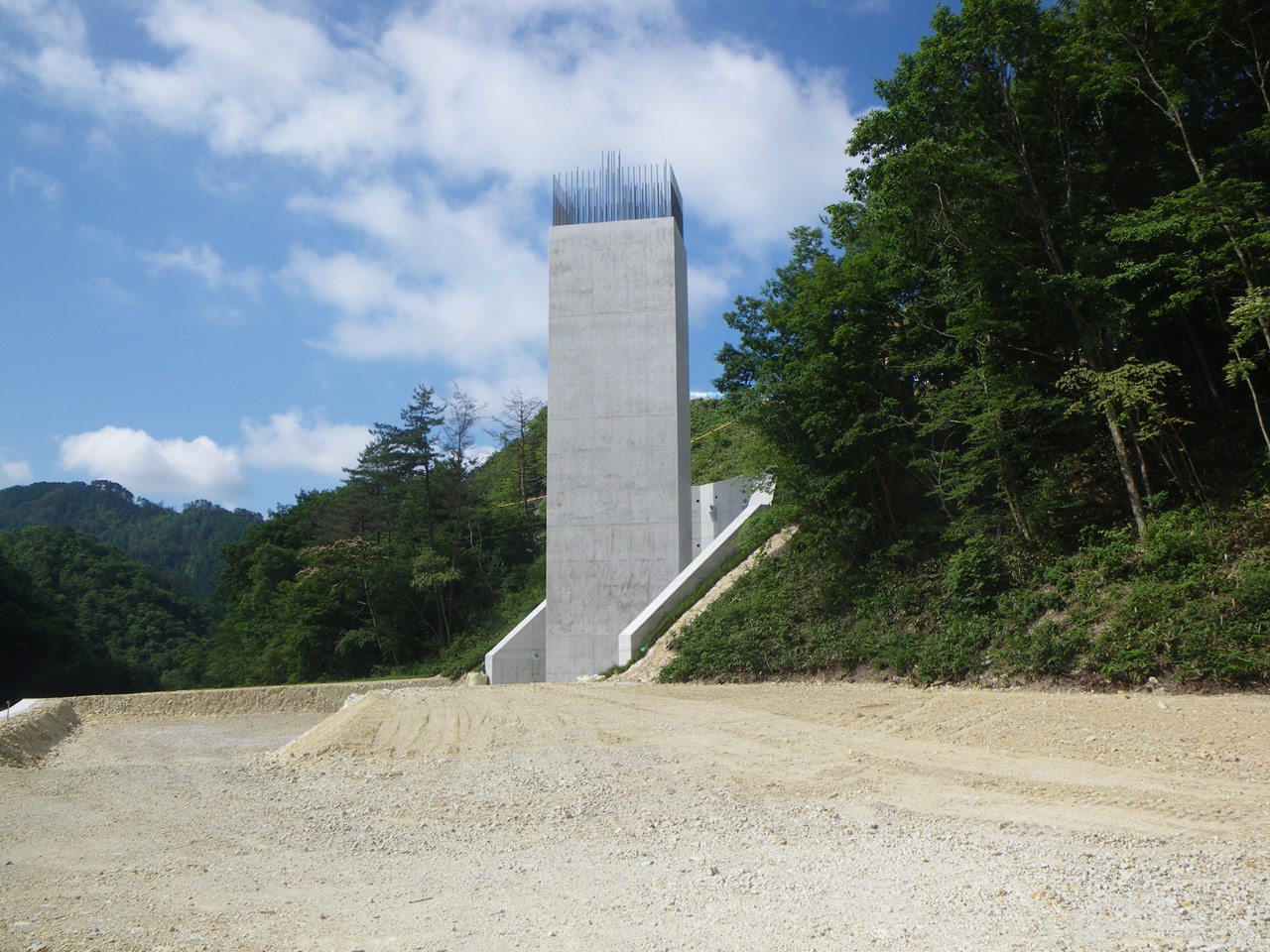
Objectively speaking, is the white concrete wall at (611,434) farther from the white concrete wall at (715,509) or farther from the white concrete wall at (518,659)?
the white concrete wall at (715,509)

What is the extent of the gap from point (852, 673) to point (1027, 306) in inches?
266

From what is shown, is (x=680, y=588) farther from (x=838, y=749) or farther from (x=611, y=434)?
(x=838, y=749)

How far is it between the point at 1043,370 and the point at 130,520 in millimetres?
135337

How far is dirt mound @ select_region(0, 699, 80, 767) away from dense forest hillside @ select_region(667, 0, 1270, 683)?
11.3 m

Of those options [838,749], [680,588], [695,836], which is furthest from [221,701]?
[695,836]

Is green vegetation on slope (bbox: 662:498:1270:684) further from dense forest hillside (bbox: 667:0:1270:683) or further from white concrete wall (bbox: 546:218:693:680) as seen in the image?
white concrete wall (bbox: 546:218:693:680)

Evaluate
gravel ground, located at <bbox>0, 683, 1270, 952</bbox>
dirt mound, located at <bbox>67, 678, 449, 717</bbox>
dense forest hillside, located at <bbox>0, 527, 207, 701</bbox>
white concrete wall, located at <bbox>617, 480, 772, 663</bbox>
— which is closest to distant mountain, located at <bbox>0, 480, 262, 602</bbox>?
dense forest hillside, located at <bbox>0, 527, 207, 701</bbox>

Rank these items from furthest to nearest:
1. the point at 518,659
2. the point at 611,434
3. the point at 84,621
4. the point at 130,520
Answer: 1. the point at 130,520
2. the point at 84,621
3. the point at 518,659
4. the point at 611,434

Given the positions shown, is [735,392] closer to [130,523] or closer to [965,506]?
[965,506]

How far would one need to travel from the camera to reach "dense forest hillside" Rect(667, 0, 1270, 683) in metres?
11.7

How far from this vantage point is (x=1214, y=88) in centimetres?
1350

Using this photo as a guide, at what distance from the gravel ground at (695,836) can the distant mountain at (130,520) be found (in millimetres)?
113187

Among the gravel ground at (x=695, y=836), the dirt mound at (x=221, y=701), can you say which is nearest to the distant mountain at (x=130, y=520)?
the dirt mound at (x=221, y=701)

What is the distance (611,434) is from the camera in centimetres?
2220
